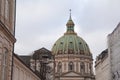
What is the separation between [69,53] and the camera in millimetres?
153125

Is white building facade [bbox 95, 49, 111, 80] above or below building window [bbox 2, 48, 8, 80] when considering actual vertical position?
above

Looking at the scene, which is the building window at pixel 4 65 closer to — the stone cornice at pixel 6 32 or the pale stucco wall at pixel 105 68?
the stone cornice at pixel 6 32

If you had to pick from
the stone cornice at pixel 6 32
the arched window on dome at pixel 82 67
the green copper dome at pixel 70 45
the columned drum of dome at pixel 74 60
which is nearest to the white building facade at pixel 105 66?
the columned drum of dome at pixel 74 60

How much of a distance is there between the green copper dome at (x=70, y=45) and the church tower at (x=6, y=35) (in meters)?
126

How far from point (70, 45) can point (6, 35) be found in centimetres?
13577

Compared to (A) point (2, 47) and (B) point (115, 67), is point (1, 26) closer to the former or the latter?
(A) point (2, 47)

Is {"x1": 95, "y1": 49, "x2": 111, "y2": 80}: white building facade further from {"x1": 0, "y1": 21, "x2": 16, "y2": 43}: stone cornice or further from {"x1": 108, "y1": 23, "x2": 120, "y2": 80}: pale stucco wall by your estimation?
{"x1": 0, "y1": 21, "x2": 16, "y2": 43}: stone cornice

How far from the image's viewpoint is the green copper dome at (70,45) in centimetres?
15450

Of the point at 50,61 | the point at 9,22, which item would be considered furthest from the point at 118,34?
the point at 9,22

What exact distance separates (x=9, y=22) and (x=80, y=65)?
426 ft

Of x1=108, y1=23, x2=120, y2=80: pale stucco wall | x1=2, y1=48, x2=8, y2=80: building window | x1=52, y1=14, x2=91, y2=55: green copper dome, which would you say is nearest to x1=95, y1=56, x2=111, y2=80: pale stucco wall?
x1=108, y1=23, x2=120, y2=80: pale stucco wall

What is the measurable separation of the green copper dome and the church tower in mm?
126288

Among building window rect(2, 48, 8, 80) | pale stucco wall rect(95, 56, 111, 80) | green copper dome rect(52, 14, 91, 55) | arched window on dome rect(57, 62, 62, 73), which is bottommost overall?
building window rect(2, 48, 8, 80)

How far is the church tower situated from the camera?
2192 cm
